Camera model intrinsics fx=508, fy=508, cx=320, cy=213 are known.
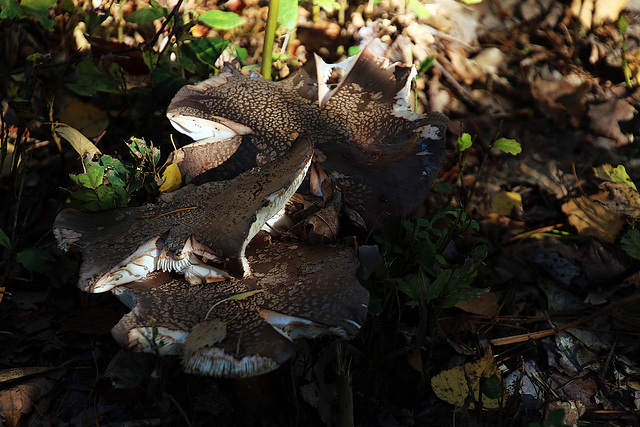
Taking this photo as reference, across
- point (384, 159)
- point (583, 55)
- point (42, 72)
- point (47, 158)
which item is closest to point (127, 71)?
point (42, 72)

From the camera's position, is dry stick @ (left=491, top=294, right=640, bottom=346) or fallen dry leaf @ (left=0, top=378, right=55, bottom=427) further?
dry stick @ (left=491, top=294, right=640, bottom=346)

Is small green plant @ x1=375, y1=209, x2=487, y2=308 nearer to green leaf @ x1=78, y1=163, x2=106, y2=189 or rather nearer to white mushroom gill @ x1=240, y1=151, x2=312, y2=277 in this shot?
white mushroom gill @ x1=240, y1=151, x2=312, y2=277

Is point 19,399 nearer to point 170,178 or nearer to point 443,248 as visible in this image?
point 170,178

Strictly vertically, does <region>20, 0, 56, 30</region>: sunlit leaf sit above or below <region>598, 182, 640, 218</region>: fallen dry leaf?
above

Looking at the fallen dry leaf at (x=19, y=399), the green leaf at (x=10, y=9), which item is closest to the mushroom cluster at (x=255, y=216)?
the fallen dry leaf at (x=19, y=399)

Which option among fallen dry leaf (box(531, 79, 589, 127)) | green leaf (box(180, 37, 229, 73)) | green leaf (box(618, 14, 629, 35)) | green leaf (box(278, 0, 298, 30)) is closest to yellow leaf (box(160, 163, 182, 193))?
green leaf (box(180, 37, 229, 73))

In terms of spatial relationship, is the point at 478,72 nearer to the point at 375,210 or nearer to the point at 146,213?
the point at 375,210
